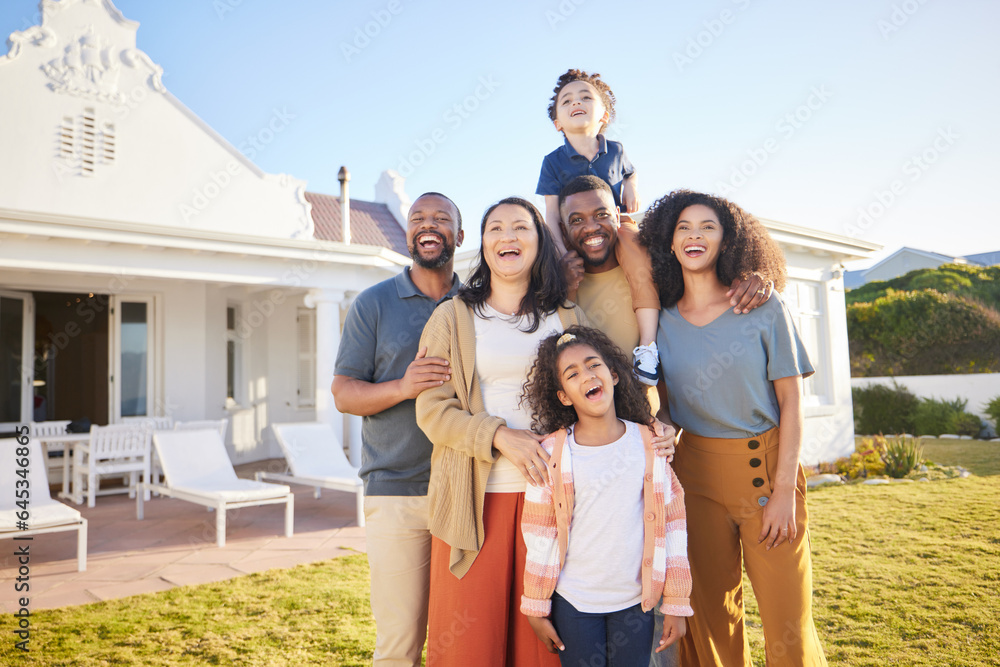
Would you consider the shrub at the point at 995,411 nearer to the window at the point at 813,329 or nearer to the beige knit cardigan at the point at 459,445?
the window at the point at 813,329

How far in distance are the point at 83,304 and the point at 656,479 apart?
12346 millimetres

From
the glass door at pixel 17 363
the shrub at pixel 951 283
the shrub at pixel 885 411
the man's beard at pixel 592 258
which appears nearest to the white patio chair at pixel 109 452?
the glass door at pixel 17 363

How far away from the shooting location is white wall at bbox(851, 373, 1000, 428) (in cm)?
1527

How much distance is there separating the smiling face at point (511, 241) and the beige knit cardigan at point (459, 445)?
232 millimetres

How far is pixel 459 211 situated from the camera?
2740mm

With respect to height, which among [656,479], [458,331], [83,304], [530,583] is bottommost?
[530,583]

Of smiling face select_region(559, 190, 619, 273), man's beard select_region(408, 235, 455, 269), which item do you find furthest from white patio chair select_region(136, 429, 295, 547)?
smiling face select_region(559, 190, 619, 273)

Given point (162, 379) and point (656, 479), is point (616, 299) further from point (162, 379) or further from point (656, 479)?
point (162, 379)

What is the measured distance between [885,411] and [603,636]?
16.4 m

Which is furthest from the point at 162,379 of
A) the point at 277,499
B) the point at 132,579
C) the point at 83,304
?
the point at 132,579

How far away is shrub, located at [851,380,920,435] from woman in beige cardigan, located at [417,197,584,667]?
16116mm

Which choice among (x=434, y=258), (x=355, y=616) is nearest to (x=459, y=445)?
(x=434, y=258)

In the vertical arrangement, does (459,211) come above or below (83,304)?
below

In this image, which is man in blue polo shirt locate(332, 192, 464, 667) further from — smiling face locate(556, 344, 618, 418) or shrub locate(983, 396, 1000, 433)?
shrub locate(983, 396, 1000, 433)
